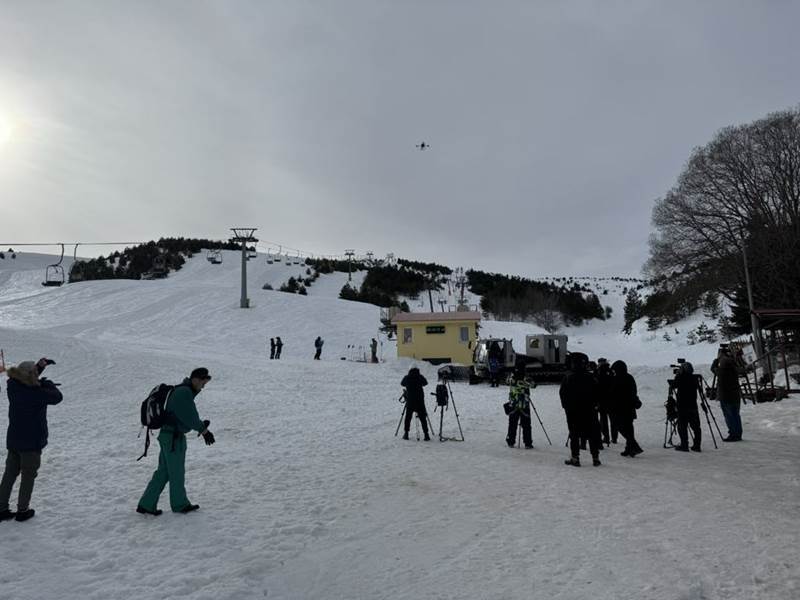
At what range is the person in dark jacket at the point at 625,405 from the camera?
31.5ft

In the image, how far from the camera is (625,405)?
9.74 meters

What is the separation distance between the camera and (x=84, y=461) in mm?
9008

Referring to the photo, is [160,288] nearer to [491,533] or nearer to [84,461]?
[84,461]

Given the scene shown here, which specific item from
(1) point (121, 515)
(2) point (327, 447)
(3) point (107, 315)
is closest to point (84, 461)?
(1) point (121, 515)

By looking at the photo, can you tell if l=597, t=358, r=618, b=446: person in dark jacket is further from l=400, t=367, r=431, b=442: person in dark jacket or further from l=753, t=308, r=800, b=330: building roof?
l=753, t=308, r=800, b=330: building roof

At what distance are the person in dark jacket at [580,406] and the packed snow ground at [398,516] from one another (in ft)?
1.22

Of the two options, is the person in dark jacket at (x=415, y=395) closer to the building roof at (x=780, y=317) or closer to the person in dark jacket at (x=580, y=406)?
Result: the person in dark jacket at (x=580, y=406)

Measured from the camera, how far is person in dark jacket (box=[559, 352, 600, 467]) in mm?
8641

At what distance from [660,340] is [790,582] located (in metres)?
55.6

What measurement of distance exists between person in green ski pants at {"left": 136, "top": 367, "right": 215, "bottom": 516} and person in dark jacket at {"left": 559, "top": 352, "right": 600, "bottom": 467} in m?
5.57

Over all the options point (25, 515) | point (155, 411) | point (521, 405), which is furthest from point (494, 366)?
point (25, 515)

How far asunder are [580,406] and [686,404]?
265cm

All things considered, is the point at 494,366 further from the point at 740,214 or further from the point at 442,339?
the point at 740,214

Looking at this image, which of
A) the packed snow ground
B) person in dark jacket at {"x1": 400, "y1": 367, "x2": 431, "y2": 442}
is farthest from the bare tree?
person in dark jacket at {"x1": 400, "y1": 367, "x2": 431, "y2": 442}
